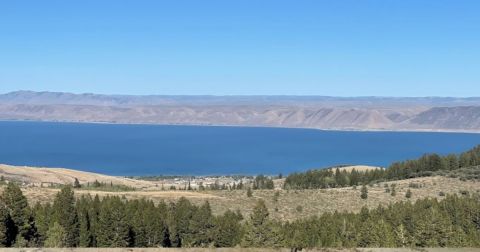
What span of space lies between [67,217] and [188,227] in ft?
40.3

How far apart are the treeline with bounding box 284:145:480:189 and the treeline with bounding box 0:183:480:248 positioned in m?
58.7

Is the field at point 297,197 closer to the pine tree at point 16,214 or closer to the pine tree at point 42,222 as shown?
the pine tree at point 42,222

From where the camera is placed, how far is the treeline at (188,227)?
4284cm

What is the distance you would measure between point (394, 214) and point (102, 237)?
29.2m

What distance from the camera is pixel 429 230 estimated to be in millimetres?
47719

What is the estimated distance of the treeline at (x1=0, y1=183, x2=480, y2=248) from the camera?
141ft

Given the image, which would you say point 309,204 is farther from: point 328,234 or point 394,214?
point 328,234

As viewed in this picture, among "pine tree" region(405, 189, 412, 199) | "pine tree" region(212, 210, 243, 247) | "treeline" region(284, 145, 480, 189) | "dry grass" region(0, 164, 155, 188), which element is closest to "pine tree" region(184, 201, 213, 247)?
"pine tree" region(212, 210, 243, 247)

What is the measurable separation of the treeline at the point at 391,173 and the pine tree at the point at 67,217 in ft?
235

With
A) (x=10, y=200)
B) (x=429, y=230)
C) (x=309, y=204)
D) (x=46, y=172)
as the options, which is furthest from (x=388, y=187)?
(x=46, y=172)

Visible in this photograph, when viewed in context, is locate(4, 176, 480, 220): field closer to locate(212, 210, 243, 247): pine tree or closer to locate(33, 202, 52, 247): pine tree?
locate(212, 210, 243, 247): pine tree

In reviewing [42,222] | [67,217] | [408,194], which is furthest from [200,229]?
[408,194]

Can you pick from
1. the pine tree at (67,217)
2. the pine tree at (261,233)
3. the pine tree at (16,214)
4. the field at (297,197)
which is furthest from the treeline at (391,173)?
the pine tree at (16,214)

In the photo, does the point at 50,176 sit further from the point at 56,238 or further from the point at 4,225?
the point at 56,238
